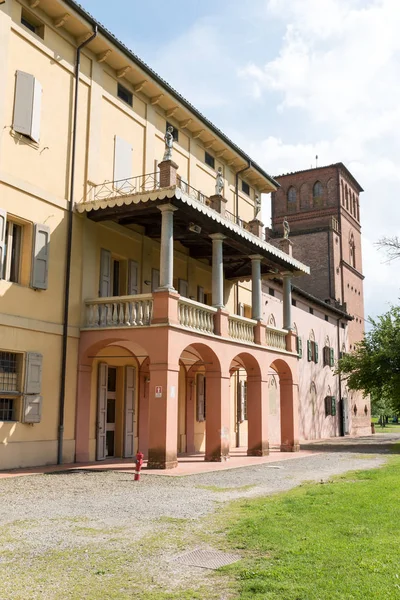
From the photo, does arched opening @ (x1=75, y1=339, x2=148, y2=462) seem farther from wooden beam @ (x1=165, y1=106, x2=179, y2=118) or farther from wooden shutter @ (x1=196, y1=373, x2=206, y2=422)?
wooden beam @ (x1=165, y1=106, x2=179, y2=118)

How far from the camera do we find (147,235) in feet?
62.3

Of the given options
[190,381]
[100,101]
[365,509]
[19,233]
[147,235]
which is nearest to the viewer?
[365,509]

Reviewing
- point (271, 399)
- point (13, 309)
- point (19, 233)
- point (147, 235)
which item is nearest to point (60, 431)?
point (13, 309)

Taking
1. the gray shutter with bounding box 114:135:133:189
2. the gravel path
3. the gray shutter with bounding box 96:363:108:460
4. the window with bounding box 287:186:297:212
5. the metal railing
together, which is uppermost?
the window with bounding box 287:186:297:212

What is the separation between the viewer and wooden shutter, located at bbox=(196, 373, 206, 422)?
21.9 m

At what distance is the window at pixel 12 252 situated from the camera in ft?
47.4

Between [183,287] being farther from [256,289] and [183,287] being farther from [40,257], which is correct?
[40,257]

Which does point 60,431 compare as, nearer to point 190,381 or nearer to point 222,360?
point 222,360

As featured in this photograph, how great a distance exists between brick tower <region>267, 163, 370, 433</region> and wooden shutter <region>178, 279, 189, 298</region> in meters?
23.8

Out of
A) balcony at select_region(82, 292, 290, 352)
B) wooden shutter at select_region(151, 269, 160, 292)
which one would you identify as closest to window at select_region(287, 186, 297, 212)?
wooden shutter at select_region(151, 269, 160, 292)

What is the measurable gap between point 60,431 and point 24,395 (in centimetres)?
156

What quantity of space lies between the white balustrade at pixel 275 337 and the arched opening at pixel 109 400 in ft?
15.8

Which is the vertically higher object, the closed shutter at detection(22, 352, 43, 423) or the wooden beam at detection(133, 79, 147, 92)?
the wooden beam at detection(133, 79, 147, 92)

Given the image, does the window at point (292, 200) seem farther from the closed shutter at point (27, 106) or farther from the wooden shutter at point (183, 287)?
the closed shutter at point (27, 106)
